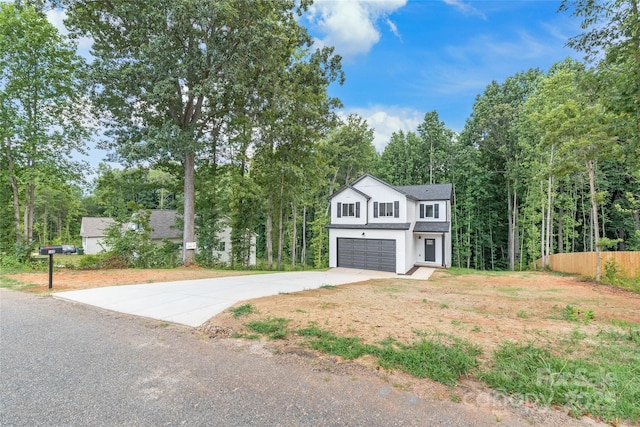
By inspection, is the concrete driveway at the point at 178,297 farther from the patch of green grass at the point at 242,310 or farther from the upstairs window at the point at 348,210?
the upstairs window at the point at 348,210

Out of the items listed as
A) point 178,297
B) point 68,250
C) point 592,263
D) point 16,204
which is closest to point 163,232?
point 16,204

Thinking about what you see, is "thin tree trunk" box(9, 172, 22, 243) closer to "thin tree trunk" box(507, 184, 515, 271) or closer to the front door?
the front door

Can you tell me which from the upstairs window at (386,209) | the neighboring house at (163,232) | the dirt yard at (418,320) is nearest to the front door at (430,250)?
the upstairs window at (386,209)

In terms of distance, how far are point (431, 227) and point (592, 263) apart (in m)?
7.50

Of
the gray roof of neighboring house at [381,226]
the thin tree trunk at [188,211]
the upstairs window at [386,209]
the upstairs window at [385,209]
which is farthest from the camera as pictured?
the upstairs window at [385,209]

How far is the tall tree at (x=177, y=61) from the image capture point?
35.4ft

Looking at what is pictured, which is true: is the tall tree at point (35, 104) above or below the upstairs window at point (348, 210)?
above

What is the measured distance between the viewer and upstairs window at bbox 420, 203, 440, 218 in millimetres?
18844

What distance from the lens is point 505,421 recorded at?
92.7 inches

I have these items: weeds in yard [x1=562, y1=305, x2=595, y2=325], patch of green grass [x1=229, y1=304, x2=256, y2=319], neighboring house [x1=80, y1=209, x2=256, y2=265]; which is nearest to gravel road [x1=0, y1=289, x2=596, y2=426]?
patch of green grass [x1=229, y1=304, x2=256, y2=319]

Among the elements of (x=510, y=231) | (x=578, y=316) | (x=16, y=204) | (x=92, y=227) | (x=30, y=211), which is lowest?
(x=578, y=316)

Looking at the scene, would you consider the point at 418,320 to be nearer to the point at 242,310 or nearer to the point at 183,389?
the point at 242,310

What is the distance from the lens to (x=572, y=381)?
9.23 feet

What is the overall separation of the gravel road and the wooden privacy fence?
1412cm
